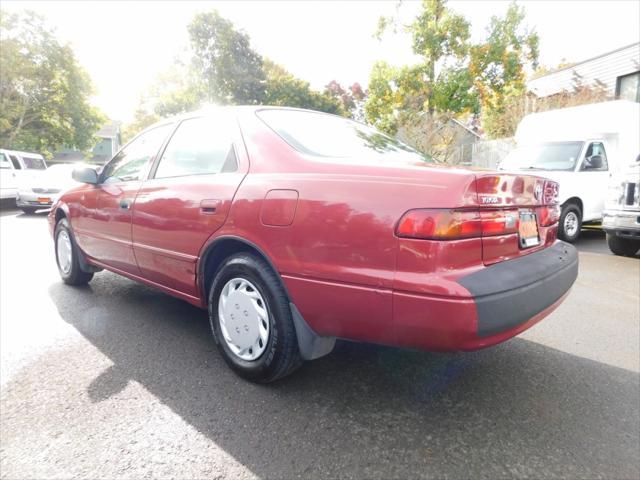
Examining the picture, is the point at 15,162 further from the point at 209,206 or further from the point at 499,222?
the point at 499,222

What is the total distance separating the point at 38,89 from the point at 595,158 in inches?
995

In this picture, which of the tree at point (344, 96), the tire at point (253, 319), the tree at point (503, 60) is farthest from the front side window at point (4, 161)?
the tree at point (344, 96)

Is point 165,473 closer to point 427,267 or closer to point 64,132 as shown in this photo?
point 427,267

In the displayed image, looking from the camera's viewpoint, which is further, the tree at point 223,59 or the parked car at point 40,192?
the tree at point 223,59

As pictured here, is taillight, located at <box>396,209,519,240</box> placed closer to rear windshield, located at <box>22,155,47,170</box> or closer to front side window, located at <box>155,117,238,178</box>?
front side window, located at <box>155,117,238,178</box>

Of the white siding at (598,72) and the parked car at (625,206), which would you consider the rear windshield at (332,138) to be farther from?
the white siding at (598,72)

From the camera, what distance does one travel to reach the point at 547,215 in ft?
7.97

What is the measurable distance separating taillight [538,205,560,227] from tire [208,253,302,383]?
4.74 ft

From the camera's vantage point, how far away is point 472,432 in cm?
197

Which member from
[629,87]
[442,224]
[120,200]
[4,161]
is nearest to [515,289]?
[442,224]

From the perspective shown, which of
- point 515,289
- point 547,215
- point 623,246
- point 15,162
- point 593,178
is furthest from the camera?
point 15,162

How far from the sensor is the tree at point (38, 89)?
20.8 meters

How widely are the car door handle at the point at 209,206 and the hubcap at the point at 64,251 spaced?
2426 mm

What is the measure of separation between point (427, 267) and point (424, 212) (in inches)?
8.8
